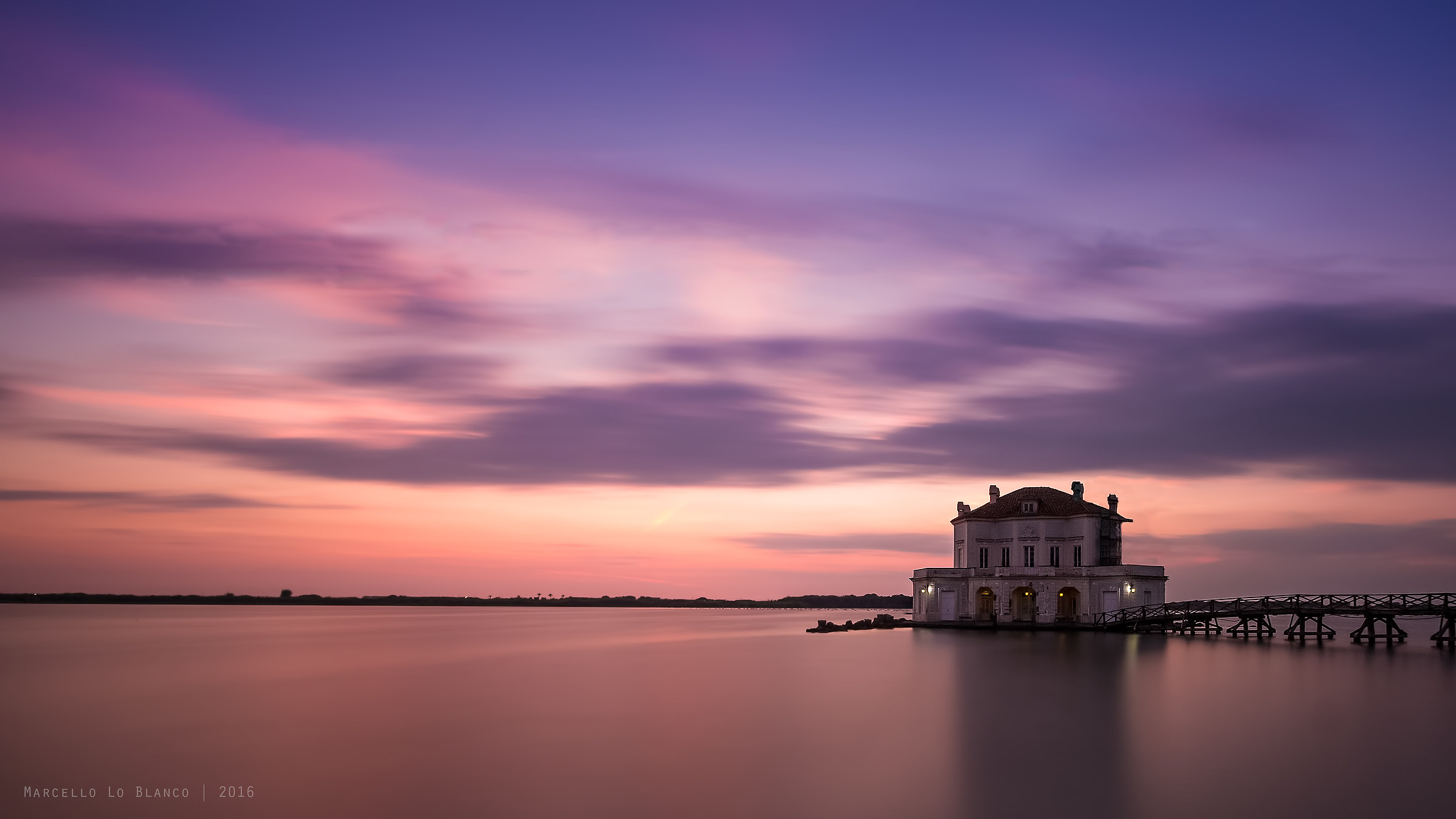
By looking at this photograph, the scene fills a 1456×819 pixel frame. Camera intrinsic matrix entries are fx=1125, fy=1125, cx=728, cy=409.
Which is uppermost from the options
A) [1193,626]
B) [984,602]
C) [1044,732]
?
[984,602]

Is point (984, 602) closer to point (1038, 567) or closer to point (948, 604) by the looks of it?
point (948, 604)

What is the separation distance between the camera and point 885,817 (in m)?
19.5

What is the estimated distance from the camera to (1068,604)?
229ft

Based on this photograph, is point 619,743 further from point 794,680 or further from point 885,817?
point 794,680

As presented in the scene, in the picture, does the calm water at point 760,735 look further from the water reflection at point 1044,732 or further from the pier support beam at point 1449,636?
the pier support beam at point 1449,636

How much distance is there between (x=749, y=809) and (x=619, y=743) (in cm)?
818

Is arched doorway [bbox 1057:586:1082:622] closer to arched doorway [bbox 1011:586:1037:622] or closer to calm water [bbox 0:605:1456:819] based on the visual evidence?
arched doorway [bbox 1011:586:1037:622]

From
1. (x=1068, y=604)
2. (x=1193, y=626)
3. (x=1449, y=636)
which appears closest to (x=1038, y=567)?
(x=1068, y=604)

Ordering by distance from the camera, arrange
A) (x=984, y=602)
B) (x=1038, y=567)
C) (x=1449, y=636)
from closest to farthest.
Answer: (x=1449, y=636) < (x=1038, y=567) < (x=984, y=602)

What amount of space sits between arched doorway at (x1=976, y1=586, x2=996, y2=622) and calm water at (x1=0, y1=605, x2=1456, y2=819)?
15.9 m

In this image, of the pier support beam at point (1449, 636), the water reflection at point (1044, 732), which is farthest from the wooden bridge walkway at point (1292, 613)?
the water reflection at point (1044, 732)

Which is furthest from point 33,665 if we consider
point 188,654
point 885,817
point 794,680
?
point 885,817

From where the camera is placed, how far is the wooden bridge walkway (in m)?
56.5

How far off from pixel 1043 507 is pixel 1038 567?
3.86 meters
